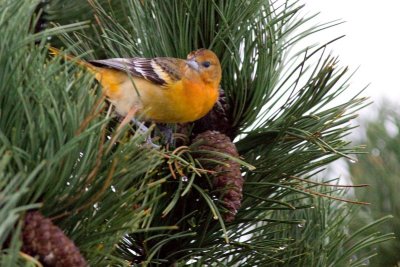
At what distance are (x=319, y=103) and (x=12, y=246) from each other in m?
1.34

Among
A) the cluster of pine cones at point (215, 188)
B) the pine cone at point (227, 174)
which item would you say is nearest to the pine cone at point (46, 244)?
the cluster of pine cones at point (215, 188)

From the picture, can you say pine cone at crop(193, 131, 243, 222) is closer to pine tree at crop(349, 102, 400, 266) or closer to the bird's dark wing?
the bird's dark wing

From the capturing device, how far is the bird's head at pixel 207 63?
2.36 meters

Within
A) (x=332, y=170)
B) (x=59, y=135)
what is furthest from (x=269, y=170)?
(x=332, y=170)

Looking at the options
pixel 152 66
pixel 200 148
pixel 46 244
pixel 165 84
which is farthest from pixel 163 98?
pixel 46 244

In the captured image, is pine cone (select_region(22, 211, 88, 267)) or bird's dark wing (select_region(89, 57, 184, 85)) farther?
bird's dark wing (select_region(89, 57, 184, 85))

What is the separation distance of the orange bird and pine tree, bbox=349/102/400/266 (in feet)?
2.74

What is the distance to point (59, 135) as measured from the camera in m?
1.48

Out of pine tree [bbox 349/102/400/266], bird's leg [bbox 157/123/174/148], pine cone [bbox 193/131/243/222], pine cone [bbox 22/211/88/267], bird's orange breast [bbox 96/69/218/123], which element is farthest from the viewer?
pine tree [bbox 349/102/400/266]

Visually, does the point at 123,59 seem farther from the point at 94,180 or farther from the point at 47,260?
the point at 47,260

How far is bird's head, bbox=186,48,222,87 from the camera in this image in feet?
7.75

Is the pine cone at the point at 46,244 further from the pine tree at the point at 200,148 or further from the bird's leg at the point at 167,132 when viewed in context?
the bird's leg at the point at 167,132

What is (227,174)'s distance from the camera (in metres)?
2.13

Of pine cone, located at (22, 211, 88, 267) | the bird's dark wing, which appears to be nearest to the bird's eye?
the bird's dark wing
